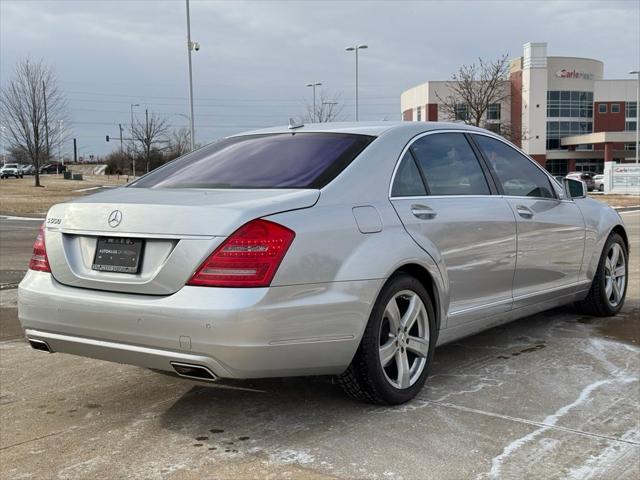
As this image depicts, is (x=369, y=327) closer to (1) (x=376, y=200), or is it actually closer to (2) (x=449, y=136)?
(1) (x=376, y=200)

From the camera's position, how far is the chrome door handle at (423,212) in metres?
3.96

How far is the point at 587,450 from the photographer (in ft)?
10.8

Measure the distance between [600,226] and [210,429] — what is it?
389 centimetres

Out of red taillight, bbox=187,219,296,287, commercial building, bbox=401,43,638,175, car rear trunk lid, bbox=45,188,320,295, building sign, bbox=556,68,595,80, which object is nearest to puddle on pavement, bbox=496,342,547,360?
car rear trunk lid, bbox=45,188,320,295

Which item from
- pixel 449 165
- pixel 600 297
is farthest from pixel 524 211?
pixel 600 297

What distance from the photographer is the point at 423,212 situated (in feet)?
13.2

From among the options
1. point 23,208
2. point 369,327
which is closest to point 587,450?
point 369,327

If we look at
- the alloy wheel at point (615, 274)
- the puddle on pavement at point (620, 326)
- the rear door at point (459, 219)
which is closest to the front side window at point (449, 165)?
the rear door at point (459, 219)

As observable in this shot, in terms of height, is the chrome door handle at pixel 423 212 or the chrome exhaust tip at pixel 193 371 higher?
the chrome door handle at pixel 423 212

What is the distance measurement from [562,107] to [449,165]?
277 ft

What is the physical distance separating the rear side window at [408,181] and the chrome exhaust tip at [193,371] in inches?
55.6

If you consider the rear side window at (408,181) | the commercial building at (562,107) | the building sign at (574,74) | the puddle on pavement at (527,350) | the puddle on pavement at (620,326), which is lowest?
the puddle on pavement at (620,326)

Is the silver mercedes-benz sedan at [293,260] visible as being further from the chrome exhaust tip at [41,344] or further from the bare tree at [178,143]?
the bare tree at [178,143]

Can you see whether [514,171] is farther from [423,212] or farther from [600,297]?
[600,297]
